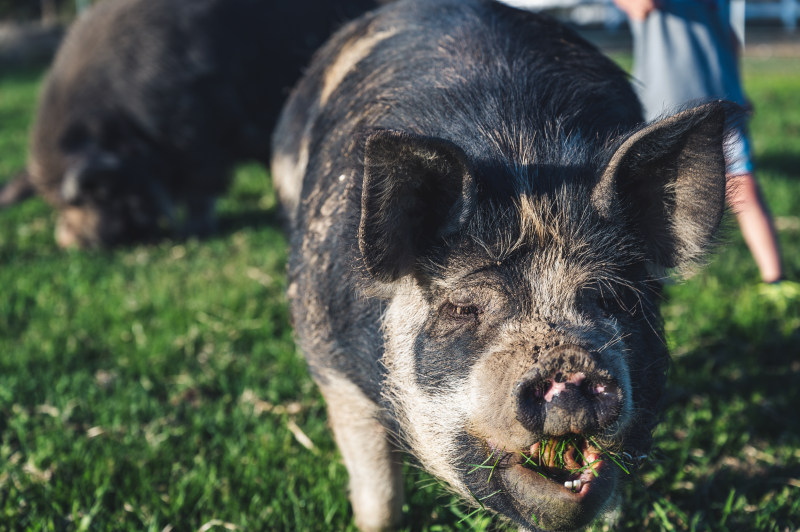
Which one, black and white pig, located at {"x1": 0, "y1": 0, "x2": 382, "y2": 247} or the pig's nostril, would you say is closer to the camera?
the pig's nostril

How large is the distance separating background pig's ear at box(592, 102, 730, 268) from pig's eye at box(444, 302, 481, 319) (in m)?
0.47

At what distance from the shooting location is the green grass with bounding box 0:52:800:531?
322cm

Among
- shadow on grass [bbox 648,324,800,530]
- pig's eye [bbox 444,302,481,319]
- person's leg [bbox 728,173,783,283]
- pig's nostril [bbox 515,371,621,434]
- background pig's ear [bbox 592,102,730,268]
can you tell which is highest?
background pig's ear [bbox 592,102,730,268]

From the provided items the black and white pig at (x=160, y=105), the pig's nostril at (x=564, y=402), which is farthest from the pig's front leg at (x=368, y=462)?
the black and white pig at (x=160, y=105)

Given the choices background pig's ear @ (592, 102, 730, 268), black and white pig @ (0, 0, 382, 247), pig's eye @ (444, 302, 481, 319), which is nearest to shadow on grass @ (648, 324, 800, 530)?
background pig's ear @ (592, 102, 730, 268)

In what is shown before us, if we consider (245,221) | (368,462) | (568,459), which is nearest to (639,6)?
(368,462)

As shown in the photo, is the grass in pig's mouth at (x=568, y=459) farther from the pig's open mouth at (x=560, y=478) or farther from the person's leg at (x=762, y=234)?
the person's leg at (x=762, y=234)

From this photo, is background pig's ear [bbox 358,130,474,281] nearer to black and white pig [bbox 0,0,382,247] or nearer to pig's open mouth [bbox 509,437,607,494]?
pig's open mouth [bbox 509,437,607,494]

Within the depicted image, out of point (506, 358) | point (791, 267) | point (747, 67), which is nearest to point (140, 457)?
point (506, 358)

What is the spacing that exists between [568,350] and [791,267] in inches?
154

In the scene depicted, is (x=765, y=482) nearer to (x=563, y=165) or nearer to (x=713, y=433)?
(x=713, y=433)

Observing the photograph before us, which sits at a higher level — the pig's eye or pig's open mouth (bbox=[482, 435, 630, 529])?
the pig's eye

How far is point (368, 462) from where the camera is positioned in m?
3.12

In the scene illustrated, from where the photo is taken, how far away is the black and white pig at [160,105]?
643cm
